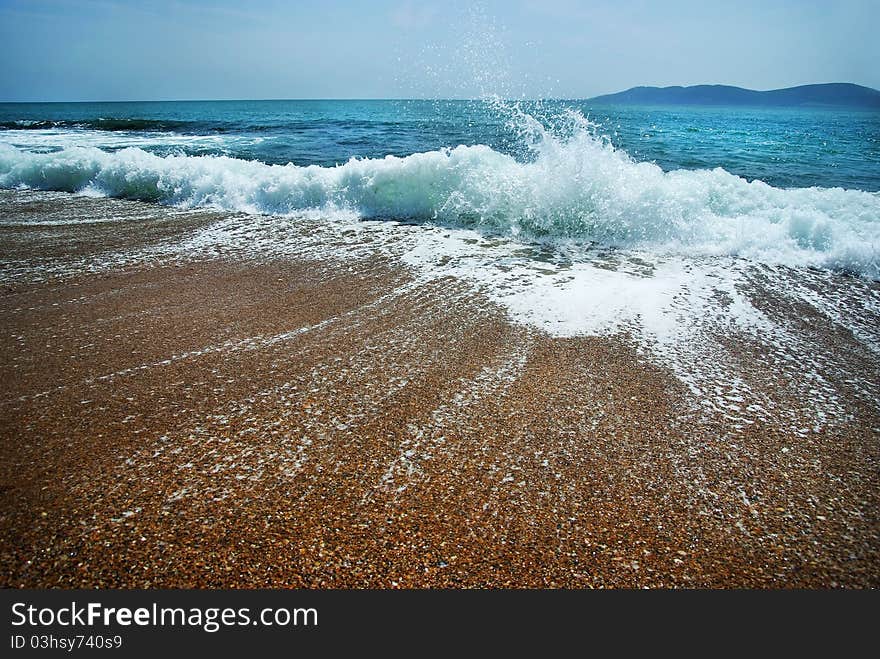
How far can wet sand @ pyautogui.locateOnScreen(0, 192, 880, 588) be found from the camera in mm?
1541

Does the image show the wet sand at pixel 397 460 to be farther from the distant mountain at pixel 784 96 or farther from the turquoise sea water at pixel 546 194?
the distant mountain at pixel 784 96

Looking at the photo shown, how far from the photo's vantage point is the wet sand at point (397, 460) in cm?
154

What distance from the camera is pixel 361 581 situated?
1.46 meters

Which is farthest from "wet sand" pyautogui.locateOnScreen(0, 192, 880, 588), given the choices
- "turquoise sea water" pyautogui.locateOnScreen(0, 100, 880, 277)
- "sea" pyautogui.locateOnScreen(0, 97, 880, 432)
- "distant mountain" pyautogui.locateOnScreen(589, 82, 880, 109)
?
"distant mountain" pyautogui.locateOnScreen(589, 82, 880, 109)

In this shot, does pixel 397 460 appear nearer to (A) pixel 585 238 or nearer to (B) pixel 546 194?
(A) pixel 585 238

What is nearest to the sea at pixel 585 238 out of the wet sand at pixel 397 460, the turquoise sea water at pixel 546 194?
the turquoise sea water at pixel 546 194

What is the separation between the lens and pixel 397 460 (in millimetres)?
2004

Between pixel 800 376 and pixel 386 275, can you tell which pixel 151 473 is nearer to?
pixel 386 275

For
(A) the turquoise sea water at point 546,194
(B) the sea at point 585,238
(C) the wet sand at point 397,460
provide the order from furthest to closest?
(A) the turquoise sea water at point 546,194, (B) the sea at point 585,238, (C) the wet sand at point 397,460

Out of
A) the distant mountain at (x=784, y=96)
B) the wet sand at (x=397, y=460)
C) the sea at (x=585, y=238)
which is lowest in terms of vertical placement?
the wet sand at (x=397, y=460)

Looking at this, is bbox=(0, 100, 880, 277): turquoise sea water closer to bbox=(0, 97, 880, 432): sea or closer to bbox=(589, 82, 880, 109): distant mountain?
bbox=(0, 97, 880, 432): sea

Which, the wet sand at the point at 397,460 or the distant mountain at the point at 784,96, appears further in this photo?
the distant mountain at the point at 784,96

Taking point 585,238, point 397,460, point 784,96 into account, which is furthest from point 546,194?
point 784,96

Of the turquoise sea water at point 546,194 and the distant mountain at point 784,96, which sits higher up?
the distant mountain at point 784,96
